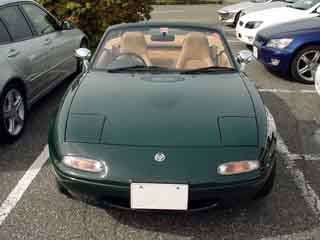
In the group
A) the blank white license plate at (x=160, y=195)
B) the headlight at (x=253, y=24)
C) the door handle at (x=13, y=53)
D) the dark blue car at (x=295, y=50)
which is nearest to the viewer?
the blank white license plate at (x=160, y=195)

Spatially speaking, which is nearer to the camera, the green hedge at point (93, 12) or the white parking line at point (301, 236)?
the white parking line at point (301, 236)

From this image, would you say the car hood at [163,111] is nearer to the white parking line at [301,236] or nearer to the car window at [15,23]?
the white parking line at [301,236]

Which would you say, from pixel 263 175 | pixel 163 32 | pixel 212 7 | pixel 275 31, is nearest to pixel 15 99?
pixel 163 32

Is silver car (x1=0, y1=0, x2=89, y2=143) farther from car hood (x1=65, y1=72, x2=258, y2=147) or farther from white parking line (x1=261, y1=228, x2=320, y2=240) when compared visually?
white parking line (x1=261, y1=228, x2=320, y2=240)

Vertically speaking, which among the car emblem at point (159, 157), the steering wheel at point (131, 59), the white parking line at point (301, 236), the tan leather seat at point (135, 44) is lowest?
the white parking line at point (301, 236)

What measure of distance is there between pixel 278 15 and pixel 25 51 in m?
5.40

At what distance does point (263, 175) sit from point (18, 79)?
2763mm

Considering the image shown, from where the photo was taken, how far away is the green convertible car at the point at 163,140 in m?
2.15

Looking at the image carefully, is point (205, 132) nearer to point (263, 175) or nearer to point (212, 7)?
point (263, 175)

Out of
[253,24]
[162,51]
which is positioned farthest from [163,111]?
[253,24]

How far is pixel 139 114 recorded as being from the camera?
2.57 m

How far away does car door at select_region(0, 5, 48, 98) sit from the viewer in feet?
12.5

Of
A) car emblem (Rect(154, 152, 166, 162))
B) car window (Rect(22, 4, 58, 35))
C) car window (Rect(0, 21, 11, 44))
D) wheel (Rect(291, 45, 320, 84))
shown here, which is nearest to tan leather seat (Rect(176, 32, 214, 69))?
car emblem (Rect(154, 152, 166, 162))

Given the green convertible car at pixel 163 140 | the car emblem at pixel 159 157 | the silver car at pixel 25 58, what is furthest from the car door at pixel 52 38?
the car emblem at pixel 159 157
